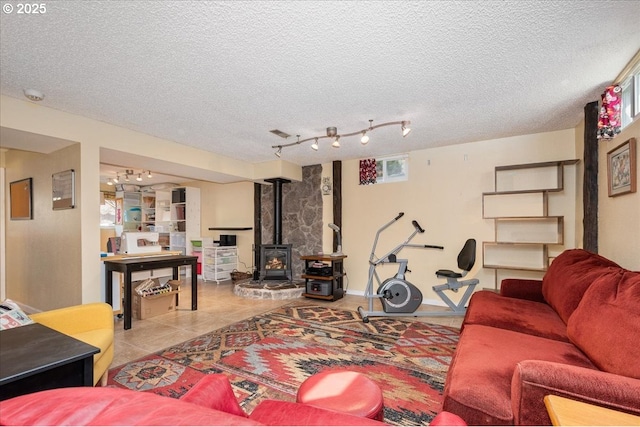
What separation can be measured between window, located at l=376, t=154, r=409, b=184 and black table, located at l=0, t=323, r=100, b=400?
14.2 ft

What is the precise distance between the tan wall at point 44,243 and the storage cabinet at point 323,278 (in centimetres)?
292

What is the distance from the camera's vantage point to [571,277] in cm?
220

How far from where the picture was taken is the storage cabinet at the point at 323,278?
184 inches

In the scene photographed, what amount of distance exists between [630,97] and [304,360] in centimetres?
338

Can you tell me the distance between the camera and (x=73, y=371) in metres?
1.43

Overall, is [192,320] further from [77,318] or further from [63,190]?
[63,190]

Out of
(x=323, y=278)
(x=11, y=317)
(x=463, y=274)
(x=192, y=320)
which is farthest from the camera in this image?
(x=323, y=278)

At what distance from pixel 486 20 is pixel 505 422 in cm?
202

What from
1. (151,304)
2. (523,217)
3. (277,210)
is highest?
(277,210)

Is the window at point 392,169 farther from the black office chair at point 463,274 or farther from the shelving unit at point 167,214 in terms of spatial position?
the shelving unit at point 167,214

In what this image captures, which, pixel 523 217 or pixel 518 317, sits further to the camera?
pixel 523 217

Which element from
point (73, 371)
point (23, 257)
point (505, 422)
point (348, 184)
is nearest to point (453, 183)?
point (348, 184)

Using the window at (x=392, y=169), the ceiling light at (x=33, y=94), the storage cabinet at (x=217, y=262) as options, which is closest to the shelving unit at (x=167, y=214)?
the storage cabinet at (x=217, y=262)

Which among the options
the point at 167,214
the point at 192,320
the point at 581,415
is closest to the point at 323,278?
the point at 192,320
